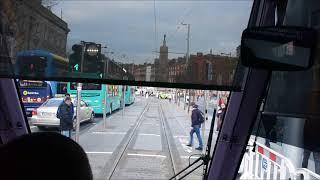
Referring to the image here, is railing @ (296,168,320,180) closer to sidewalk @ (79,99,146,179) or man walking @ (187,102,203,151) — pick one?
man walking @ (187,102,203,151)

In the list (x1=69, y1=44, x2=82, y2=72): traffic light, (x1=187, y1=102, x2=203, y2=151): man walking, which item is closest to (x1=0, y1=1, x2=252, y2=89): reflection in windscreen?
(x1=69, y1=44, x2=82, y2=72): traffic light

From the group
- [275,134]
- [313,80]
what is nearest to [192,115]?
[275,134]

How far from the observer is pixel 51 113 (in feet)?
14.9

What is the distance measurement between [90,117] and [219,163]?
A: 2.38 metres

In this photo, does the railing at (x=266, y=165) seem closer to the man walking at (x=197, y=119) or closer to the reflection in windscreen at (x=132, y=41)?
the man walking at (x=197, y=119)

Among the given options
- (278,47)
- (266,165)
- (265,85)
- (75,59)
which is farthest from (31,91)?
(266,165)

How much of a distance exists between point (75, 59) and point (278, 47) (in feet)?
3.37

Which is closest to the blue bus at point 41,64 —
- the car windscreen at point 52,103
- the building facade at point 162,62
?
the building facade at point 162,62

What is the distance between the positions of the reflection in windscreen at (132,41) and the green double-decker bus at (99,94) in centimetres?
38

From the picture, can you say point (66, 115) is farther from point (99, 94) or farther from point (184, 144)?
point (184, 144)

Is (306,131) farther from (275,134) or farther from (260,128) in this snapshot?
(275,134)

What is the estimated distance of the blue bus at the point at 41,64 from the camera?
261 cm

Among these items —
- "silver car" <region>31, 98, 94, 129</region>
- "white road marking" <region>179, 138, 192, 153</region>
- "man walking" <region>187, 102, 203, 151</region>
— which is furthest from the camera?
"white road marking" <region>179, 138, 192, 153</region>

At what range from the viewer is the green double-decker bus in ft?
10.4
